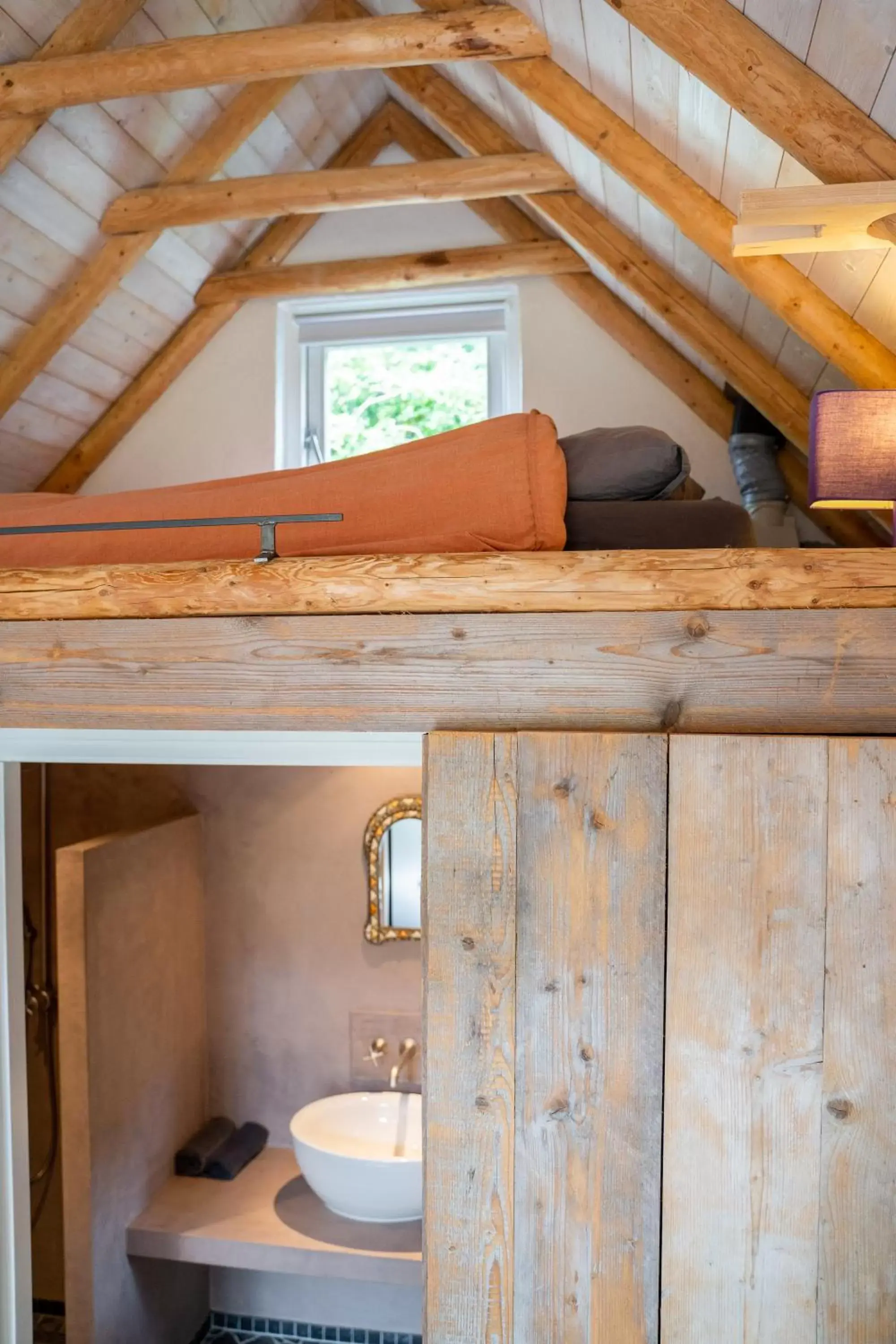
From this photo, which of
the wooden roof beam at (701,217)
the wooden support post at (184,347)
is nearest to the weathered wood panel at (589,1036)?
the wooden roof beam at (701,217)

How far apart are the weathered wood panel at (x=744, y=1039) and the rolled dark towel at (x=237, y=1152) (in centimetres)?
158

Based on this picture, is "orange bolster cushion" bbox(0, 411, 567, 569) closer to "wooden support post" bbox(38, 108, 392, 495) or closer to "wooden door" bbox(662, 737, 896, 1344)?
"wooden door" bbox(662, 737, 896, 1344)

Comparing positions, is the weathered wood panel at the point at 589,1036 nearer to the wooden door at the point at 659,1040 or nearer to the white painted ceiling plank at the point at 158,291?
the wooden door at the point at 659,1040

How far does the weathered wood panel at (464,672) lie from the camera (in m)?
1.20

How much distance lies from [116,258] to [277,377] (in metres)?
0.61

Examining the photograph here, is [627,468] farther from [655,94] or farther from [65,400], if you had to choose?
[65,400]

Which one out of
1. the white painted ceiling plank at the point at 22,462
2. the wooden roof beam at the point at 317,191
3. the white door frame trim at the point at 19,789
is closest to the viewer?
the white door frame trim at the point at 19,789

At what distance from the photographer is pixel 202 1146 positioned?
2.48 metres

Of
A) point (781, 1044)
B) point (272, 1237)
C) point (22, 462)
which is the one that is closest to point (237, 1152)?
point (272, 1237)

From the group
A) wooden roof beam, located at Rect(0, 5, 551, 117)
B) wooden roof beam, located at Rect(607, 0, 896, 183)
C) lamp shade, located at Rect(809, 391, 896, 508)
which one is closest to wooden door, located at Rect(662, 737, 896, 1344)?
lamp shade, located at Rect(809, 391, 896, 508)

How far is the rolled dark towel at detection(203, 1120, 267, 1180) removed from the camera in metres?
2.43

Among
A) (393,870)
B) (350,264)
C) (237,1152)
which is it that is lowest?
(237,1152)

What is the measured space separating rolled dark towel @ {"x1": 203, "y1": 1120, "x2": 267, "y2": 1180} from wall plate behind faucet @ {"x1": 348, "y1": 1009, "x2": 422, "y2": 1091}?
1.00 ft

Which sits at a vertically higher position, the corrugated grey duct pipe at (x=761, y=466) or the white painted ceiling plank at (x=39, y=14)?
the white painted ceiling plank at (x=39, y=14)
